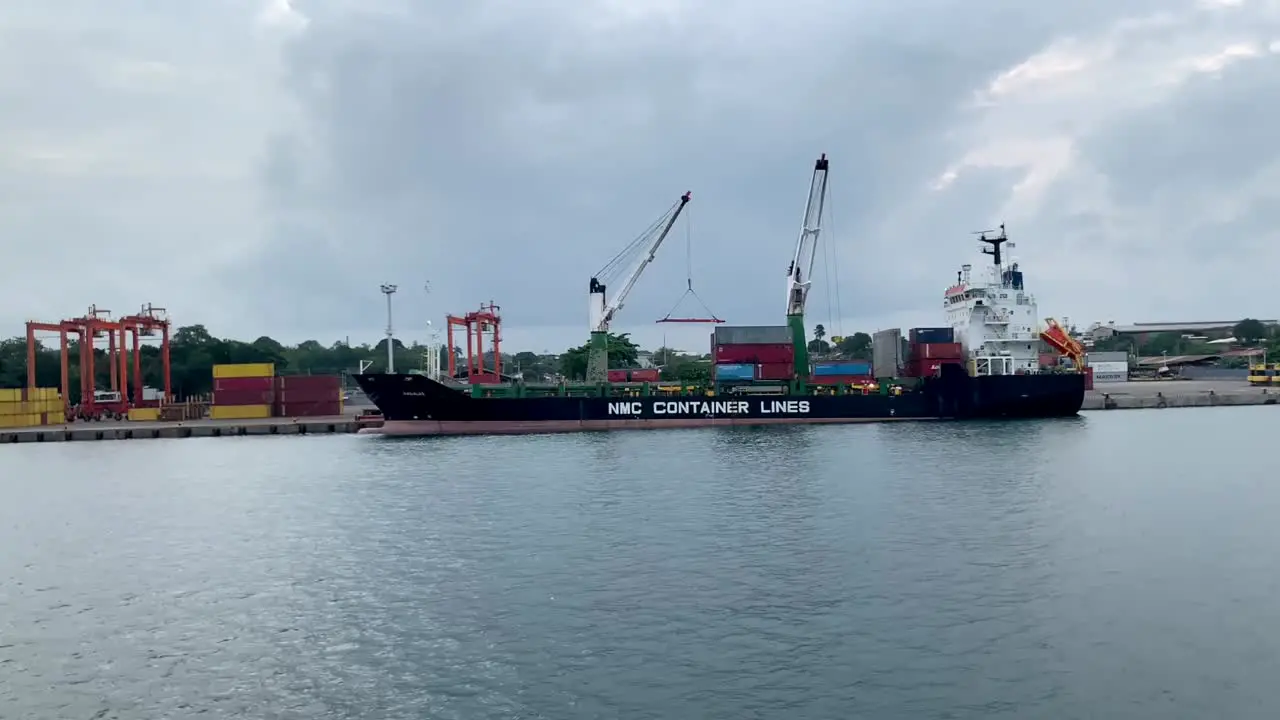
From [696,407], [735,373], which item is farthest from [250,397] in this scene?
[735,373]

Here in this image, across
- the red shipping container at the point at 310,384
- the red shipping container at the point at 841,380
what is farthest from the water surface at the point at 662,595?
the red shipping container at the point at 310,384

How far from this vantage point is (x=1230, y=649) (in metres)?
13.2

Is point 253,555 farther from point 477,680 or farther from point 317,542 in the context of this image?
point 477,680

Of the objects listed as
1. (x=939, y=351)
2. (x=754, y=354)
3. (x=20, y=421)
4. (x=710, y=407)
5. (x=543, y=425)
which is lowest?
(x=543, y=425)

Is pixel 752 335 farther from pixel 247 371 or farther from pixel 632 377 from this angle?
pixel 247 371

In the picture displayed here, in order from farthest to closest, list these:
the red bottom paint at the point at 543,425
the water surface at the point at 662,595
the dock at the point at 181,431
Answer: the dock at the point at 181,431 → the red bottom paint at the point at 543,425 → the water surface at the point at 662,595

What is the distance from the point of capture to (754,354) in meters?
58.8

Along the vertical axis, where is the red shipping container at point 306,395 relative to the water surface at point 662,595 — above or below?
above

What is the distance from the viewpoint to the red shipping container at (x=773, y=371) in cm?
5850

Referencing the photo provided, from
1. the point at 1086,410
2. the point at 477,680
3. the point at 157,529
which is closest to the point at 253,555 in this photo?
the point at 157,529

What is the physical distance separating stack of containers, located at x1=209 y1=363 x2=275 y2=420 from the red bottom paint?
21.3 meters

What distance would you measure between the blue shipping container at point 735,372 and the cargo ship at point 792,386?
59 millimetres

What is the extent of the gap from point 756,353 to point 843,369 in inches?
227

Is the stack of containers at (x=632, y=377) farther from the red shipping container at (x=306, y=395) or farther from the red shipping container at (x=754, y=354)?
the red shipping container at (x=306, y=395)
